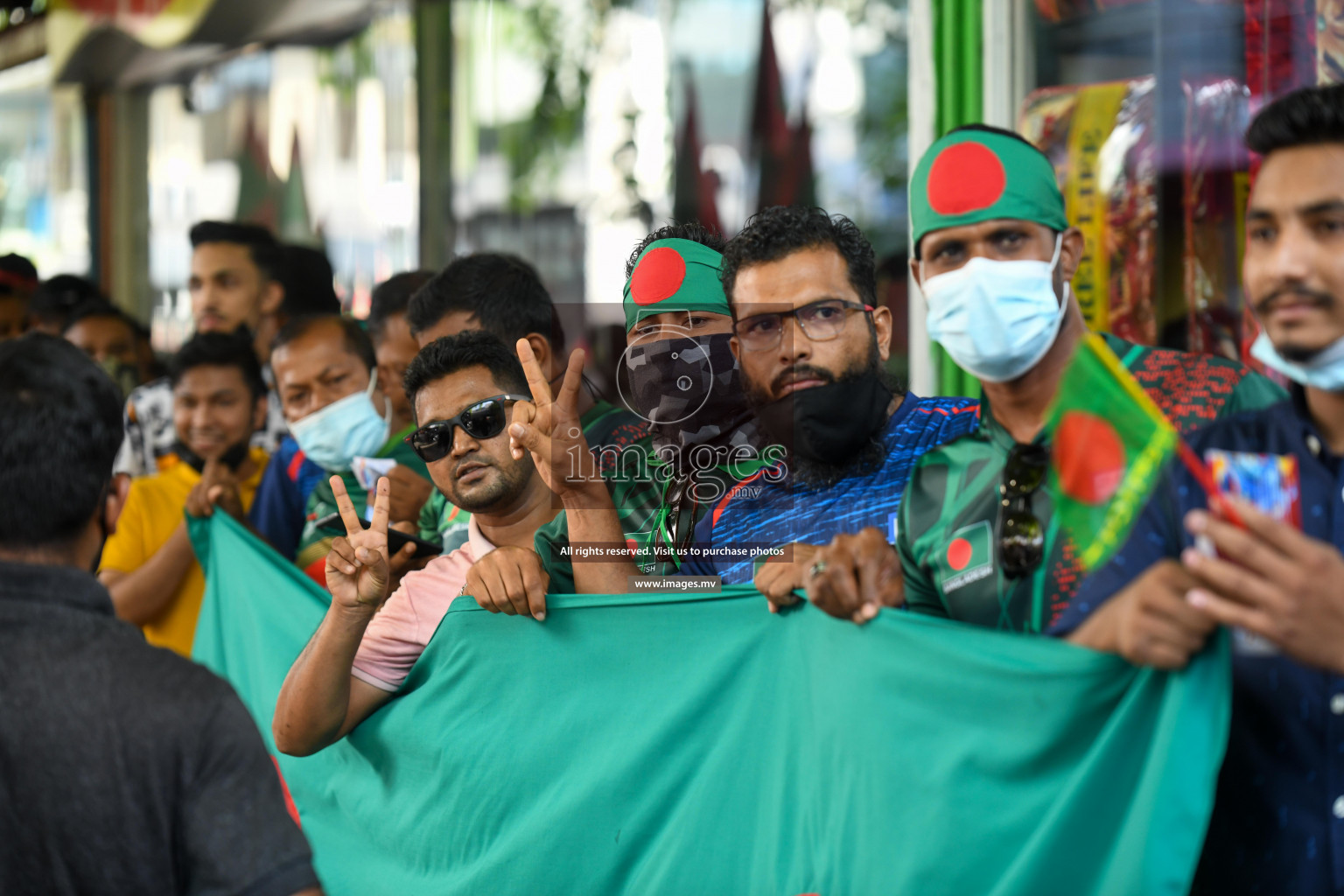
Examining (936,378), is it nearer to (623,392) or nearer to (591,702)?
(623,392)

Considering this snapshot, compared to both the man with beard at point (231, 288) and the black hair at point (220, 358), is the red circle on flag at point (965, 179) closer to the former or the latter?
the black hair at point (220, 358)

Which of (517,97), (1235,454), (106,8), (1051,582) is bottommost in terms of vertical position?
(1051,582)

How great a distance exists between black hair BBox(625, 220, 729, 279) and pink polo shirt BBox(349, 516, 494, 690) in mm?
858

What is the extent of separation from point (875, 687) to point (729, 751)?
38 cm

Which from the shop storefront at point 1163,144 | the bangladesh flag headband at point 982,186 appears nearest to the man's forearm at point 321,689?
the bangladesh flag headband at point 982,186

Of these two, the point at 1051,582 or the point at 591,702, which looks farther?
the point at 591,702

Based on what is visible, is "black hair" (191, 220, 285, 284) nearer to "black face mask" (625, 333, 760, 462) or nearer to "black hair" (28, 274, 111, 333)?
"black hair" (28, 274, 111, 333)

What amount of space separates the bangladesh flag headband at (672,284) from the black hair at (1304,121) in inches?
51.6

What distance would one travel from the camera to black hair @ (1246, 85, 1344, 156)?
198cm

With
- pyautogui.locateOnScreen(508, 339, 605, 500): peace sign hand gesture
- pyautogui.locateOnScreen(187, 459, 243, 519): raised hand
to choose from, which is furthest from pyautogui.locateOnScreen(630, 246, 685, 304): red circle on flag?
pyautogui.locateOnScreen(187, 459, 243, 519): raised hand

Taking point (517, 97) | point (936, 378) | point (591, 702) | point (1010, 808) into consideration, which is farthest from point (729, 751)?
point (517, 97)

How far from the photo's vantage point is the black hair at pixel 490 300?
3.74 metres

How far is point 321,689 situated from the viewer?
9.61 feet

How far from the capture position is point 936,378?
437 centimetres
